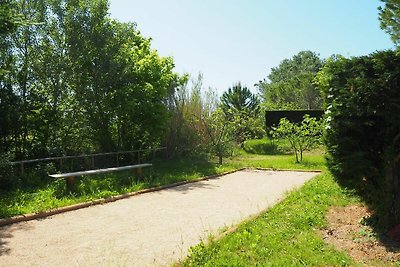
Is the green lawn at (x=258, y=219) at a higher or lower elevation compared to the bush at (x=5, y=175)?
lower

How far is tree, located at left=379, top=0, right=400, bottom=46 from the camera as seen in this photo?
1024 centimetres

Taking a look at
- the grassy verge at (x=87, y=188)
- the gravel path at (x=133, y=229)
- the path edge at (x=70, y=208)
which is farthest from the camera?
the grassy verge at (x=87, y=188)

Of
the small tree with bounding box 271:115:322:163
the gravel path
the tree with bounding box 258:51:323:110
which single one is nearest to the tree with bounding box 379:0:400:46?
the small tree with bounding box 271:115:322:163

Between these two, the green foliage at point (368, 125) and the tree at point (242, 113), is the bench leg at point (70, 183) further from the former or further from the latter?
the tree at point (242, 113)

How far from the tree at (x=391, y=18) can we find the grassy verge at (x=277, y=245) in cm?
726

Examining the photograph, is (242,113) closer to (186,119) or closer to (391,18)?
(186,119)

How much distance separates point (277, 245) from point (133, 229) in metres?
2.28

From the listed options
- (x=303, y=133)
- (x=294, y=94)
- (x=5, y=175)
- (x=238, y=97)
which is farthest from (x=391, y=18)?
(x=294, y=94)

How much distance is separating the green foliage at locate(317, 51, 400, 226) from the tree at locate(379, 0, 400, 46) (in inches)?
268

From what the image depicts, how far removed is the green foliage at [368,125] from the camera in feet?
14.8

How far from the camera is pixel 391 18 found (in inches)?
414

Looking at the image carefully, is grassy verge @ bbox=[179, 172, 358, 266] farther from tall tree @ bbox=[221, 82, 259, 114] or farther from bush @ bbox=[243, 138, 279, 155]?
tall tree @ bbox=[221, 82, 259, 114]

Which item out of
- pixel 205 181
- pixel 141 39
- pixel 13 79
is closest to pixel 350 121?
pixel 205 181

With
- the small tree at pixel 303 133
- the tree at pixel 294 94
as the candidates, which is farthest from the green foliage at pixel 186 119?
the tree at pixel 294 94
